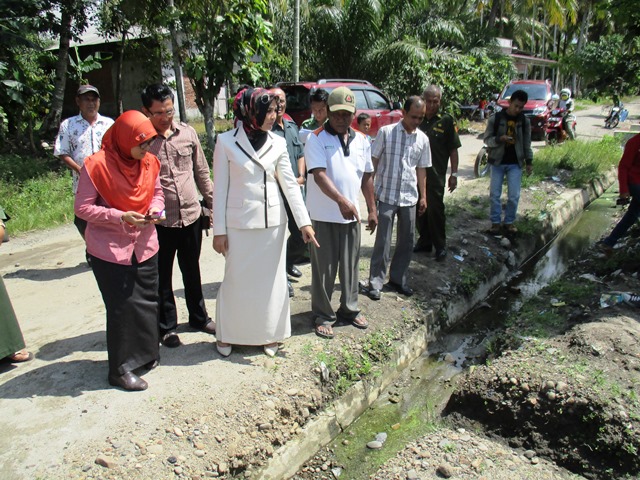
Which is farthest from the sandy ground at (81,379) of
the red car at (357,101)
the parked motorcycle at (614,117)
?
the parked motorcycle at (614,117)

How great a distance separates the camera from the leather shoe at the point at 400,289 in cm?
513

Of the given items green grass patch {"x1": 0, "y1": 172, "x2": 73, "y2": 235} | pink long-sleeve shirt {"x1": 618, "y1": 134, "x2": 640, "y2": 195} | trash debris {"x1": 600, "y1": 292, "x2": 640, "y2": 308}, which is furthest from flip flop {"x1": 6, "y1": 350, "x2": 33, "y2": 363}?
pink long-sleeve shirt {"x1": 618, "y1": 134, "x2": 640, "y2": 195}

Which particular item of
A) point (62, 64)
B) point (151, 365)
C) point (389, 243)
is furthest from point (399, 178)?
point (62, 64)

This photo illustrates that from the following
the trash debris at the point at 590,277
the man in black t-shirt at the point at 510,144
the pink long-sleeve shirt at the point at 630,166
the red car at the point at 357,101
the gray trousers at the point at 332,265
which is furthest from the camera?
the red car at the point at 357,101

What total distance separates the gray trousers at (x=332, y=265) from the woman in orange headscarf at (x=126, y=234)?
123cm

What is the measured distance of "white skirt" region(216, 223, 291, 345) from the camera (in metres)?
3.61

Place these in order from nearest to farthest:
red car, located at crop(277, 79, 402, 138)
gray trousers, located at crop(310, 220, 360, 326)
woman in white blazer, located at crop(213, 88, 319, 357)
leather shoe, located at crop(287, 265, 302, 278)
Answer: woman in white blazer, located at crop(213, 88, 319, 357)
gray trousers, located at crop(310, 220, 360, 326)
leather shoe, located at crop(287, 265, 302, 278)
red car, located at crop(277, 79, 402, 138)

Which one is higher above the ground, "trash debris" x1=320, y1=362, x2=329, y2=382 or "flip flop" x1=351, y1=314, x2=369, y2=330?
"flip flop" x1=351, y1=314, x2=369, y2=330

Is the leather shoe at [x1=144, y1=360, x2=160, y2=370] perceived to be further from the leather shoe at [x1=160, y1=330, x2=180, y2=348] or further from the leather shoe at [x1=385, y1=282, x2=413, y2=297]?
the leather shoe at [x1=385, y1=282, x2=413, y2=297]

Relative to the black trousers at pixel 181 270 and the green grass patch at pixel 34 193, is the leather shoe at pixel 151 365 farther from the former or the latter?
the green grass patch at pixel 34 193

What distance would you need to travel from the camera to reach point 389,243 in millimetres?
4867

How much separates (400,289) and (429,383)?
3.26 feet

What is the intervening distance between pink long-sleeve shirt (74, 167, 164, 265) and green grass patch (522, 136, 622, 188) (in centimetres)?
749

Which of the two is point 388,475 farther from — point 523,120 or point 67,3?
point 67,3
